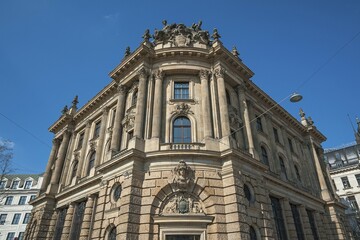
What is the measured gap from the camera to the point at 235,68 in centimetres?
2486

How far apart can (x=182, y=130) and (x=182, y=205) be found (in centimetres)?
607

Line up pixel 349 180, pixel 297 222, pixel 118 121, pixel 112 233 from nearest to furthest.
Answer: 1. pixel 112 233
2. pixel 118 121
3. pixel 297 222
4. pixel 349 180

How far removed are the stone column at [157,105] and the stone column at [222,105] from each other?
4.97 m

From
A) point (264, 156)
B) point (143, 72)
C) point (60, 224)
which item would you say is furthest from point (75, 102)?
point (264, 156)

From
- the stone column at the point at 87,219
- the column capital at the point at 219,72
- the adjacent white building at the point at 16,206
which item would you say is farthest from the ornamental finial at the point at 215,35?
the adjacent white building at the point at 16,206

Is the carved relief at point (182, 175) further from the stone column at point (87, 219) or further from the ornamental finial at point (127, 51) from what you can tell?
the ornamental finial at point (127, 51)

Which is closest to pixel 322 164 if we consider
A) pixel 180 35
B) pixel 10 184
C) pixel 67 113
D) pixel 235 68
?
pixel 235 68

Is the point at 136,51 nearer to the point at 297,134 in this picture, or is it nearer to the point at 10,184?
the point at 297,134

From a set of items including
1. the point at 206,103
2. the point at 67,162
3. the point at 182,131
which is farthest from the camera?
the point at 67,162

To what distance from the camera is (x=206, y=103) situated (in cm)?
2084

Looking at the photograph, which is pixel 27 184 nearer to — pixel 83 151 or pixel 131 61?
pixel 83 151

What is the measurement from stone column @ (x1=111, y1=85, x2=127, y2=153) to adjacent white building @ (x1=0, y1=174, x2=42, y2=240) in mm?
45584

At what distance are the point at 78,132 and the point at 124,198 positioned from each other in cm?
2029

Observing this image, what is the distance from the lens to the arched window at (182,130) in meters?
19.6
